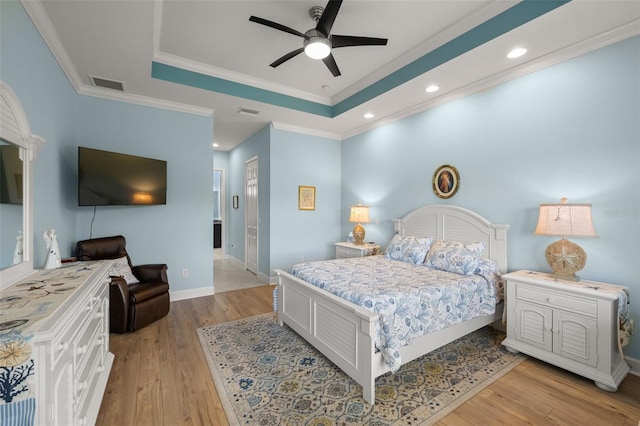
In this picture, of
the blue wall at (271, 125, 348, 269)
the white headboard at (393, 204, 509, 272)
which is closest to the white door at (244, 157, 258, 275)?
the blue wall at (271, 125, 348, 269)

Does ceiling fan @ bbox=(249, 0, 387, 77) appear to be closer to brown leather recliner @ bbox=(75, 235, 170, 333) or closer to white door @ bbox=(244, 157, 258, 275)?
brown leather recliner @ bbox=(75, 235, 170, 333)

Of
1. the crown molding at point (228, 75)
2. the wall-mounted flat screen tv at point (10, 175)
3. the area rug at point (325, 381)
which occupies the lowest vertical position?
the area rug at point (325, 381)

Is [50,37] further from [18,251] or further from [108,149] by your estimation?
[18,251]

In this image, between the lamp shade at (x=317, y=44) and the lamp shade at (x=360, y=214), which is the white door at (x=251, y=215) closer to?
the lamp shade at (x=360, y=214)

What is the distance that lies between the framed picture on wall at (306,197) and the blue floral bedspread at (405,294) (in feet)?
6.74

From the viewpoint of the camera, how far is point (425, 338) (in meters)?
2.34

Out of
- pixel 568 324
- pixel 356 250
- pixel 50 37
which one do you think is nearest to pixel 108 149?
pixel 50 37

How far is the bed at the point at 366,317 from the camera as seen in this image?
2010 mm

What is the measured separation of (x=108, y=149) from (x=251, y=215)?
109 inches

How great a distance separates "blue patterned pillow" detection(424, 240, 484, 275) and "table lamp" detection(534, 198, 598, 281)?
0.62 metres

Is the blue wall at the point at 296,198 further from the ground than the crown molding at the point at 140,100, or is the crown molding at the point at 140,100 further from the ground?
the crown molding at the point at 140,100

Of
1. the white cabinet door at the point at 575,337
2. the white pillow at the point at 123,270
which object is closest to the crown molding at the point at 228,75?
the white pillow at the point at 123,270

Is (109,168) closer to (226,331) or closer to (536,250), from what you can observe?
(226,331)

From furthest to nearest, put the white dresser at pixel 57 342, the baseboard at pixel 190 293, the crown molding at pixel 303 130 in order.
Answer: the crown molding at pixel 303 130 → the baseboard at pixel 190 293 → the white dresser at pixel 57 342
